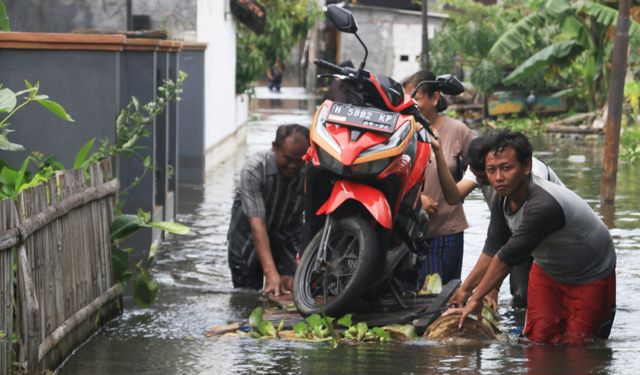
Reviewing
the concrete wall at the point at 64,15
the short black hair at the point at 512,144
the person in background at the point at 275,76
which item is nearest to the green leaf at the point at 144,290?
the short black hair at the point at 512,144

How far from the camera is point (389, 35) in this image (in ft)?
174

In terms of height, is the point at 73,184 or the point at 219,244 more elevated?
the point at 73,184

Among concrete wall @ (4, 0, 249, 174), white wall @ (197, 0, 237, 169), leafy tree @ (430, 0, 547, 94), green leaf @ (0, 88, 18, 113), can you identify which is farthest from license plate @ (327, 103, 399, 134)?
leafy tree @ (430, 0, 547, 94)

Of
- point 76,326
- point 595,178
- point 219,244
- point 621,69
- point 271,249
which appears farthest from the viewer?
point 595,178

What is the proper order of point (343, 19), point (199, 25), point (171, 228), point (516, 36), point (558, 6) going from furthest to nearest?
1. point (516, 36)
2. point (558, 6)
3. point (199, 25)
4. point (343, 19)
5. point (171, 228)

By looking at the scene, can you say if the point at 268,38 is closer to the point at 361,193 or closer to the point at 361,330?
the point at 361,193

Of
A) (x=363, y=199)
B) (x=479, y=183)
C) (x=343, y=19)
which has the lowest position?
(x=363, y=199)

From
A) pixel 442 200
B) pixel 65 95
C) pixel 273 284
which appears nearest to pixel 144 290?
pixel 273 284

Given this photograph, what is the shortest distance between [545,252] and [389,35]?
46.4 meters

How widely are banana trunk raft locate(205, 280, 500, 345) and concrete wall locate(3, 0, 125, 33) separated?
5.62 metres

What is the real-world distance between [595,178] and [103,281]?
11526mm

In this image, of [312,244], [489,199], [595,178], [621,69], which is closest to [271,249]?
[312,244]

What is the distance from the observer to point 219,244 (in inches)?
464

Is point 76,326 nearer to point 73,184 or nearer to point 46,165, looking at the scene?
point 73,184
